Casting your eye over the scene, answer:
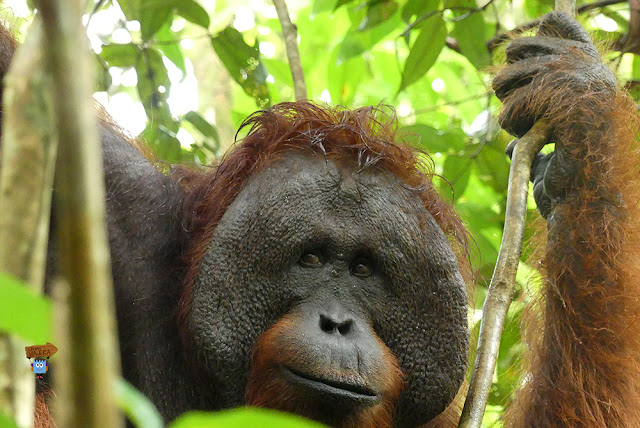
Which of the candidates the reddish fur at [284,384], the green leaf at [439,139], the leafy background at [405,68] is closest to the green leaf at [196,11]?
the leafy background at [405,68]

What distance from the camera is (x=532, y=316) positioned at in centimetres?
323

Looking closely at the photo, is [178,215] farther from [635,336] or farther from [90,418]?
[90,418]

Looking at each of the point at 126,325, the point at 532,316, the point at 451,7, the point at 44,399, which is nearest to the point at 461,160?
the point at 451,7

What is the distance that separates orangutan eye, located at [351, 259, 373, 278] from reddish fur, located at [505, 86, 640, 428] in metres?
0.86

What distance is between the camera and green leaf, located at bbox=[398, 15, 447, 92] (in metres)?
3.79

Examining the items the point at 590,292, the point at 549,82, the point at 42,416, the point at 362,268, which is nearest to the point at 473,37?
the point at 549,82

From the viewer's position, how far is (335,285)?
241 centimetres

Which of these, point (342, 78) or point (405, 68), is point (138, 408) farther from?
point (342, 78)

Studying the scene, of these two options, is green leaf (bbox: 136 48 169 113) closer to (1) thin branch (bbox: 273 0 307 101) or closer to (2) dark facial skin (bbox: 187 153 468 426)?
(1) thin branch (bbox: 273 0 307 101)

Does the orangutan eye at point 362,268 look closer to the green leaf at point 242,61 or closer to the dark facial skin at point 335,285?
the dark facial skin at point 335,285

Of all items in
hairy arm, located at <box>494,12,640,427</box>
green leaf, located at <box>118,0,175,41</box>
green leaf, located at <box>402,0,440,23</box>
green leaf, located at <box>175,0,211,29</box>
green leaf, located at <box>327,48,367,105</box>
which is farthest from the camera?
green leaf, located at <box>327,48,367,105</box>

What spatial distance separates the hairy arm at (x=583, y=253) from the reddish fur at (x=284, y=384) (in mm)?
894

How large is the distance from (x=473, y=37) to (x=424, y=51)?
31 centimetres

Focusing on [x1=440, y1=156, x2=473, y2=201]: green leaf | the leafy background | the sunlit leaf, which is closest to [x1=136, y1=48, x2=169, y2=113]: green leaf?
the leafy background
